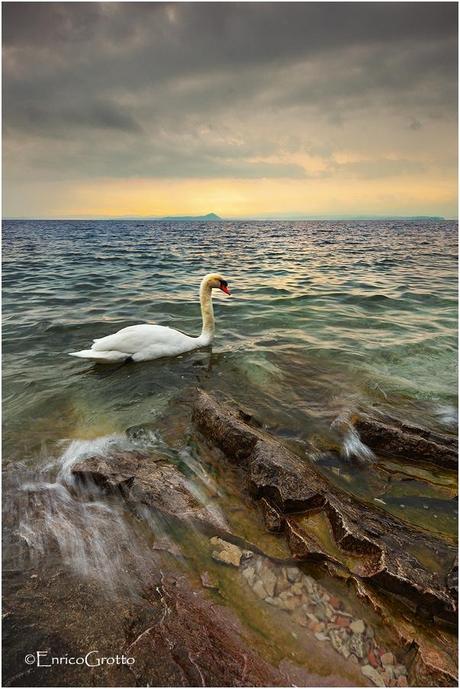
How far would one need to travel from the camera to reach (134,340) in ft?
25.6

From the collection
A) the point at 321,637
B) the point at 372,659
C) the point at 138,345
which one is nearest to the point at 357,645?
the point at 372,659

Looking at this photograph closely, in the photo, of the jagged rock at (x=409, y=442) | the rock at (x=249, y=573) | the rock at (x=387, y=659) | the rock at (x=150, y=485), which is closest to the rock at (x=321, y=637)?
the rock at (x=387, y=659)

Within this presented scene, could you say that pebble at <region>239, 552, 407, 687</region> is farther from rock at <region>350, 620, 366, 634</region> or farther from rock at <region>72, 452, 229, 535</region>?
rock at <region>72, 452, 229, 535</region>

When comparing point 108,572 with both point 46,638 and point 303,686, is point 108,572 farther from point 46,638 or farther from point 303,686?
point 303,686

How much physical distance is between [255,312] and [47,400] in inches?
312

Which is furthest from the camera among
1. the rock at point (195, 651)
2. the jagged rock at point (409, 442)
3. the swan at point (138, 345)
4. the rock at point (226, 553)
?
the swan at point (138, 345)

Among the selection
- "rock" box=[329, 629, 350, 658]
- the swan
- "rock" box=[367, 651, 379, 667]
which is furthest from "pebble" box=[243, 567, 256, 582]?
the swan

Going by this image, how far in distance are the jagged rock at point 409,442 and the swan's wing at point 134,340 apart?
4.60 meters

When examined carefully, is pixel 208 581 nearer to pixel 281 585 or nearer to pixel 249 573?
pixel 249 573

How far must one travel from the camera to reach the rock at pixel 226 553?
3236 millimetres

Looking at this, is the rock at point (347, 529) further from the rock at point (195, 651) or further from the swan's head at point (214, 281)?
the swan's head at point (214, 281)

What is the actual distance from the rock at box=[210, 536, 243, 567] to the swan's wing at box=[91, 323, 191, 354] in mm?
5129

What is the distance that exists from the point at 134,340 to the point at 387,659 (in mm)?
6556

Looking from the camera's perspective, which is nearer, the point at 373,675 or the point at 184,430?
the point at 373,675
